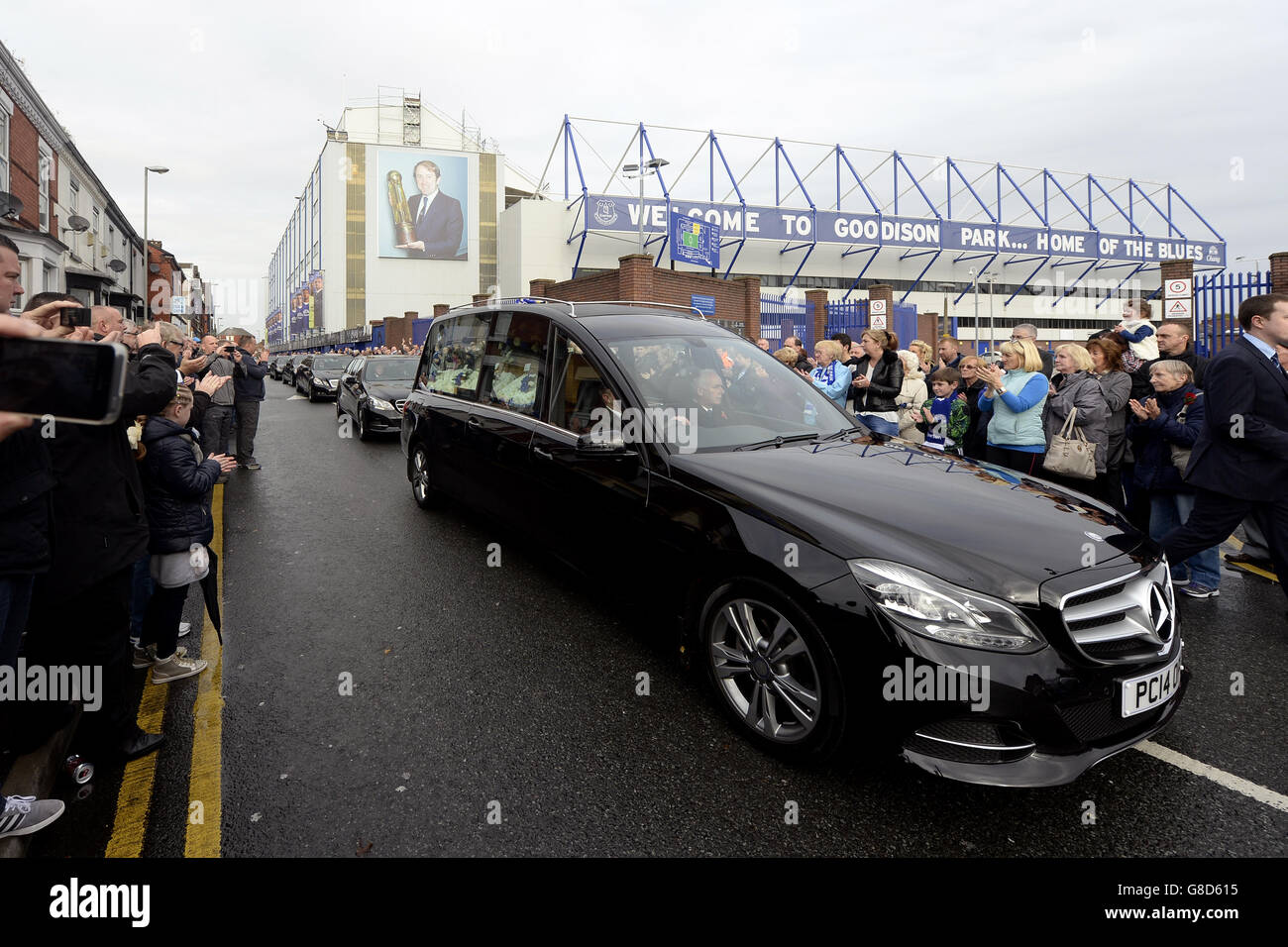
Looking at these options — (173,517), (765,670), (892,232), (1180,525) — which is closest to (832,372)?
(1180,525)

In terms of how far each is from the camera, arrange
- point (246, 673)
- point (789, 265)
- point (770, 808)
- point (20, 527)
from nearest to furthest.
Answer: point (20, 527) → point (770, 808) → point (246, 673) → point (789, 265)

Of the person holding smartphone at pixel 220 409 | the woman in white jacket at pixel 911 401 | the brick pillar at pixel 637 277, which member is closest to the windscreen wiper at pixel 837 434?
the woman in white jacket at pixel 911 401

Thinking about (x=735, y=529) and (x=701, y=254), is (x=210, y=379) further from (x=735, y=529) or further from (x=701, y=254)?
(x=701, y=254)

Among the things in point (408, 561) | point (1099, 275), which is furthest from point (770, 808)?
point (1099, 275)

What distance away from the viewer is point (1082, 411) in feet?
17.6

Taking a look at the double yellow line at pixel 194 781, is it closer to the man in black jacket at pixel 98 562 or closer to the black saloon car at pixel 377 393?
the man in black jacket at pixel 98 562

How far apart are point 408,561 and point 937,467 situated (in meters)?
3.89

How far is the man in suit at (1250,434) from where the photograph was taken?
3.97m

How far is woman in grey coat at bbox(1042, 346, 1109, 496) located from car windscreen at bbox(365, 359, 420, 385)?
10.9m

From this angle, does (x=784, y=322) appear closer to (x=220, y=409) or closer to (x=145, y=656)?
(x=220, y=409)

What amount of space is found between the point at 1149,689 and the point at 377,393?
40.3 feet

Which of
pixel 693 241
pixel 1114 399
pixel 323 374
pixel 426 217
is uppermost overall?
pixel 426 217

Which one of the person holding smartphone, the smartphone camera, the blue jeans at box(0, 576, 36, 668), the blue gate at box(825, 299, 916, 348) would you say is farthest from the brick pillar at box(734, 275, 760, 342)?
the blue jeans at box(0, 576, 36, 668)

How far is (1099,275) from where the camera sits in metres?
51.2
